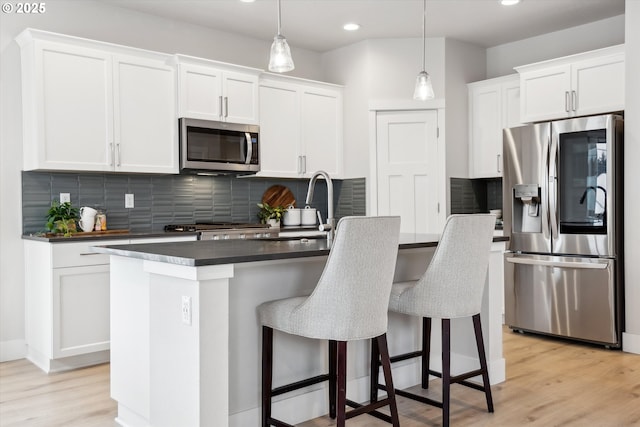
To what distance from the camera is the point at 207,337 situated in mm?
2227

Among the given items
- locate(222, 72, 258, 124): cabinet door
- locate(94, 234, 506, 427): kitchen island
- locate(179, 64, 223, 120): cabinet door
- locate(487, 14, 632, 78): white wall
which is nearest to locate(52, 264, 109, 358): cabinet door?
locate(94, 234, 506, 427): kitchen island

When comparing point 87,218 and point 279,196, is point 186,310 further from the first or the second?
point 279,196

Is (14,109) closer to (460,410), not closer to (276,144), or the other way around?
(276,144)

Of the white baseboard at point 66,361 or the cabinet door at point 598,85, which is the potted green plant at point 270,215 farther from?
the cabinet door at point 598,85

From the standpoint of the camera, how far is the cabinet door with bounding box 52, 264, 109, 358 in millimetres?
3713

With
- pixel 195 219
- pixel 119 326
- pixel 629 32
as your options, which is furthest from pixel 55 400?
pixel 629 32

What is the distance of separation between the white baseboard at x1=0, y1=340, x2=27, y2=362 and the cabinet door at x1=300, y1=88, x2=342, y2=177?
2.78 metres

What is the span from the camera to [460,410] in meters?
3.01

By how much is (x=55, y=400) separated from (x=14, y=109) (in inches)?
83.3

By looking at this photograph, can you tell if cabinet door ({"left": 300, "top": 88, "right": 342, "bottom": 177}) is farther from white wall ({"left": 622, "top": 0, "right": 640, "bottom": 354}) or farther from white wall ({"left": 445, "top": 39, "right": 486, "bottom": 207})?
white wall ({"left": 622, "top": 0, "right": 640, "bottom": 354})

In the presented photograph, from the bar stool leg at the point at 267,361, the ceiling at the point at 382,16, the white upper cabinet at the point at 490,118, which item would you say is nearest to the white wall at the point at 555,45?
the ceiling at the point at 382,16

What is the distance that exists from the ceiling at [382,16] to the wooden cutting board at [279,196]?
1.44m

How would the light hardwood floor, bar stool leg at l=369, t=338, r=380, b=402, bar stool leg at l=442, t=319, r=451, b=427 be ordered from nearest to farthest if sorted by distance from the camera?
bar stool leg at l=442, t=319, r=451, b=427
the light hardwood floor
bar stool leg at l=369, t=338, r=380, b=402

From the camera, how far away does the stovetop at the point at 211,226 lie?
4.57 metres
